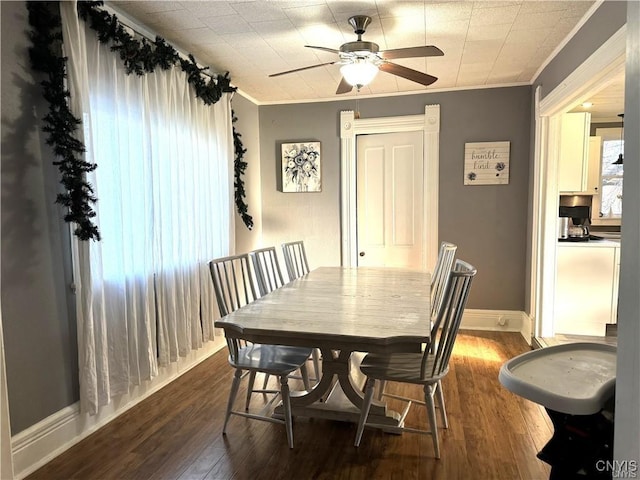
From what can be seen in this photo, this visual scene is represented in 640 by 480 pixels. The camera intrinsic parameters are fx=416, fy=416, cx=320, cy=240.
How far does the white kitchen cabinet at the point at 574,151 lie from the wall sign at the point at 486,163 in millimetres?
479

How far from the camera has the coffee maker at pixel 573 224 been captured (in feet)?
12.7

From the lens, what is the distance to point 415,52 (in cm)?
234

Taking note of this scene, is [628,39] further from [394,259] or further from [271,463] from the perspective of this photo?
[394,259]

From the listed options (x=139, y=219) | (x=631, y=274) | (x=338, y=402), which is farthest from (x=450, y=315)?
(x=139, y=219)

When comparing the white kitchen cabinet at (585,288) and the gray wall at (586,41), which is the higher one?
the gray wall at (586,41)

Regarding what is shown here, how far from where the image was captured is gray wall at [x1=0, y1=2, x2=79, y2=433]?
1.86 m

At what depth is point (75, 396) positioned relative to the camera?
2.25 m

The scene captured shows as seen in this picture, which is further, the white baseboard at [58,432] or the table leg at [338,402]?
the table leg at [338,402]

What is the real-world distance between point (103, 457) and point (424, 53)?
2744 mm

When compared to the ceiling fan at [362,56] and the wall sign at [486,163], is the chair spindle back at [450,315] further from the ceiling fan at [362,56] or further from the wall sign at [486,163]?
the wall sign at [486,163]

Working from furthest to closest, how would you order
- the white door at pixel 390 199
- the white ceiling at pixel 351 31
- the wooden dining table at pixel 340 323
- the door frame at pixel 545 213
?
the white door at pixel 390 199 < the door frame at pixel 545 213 < the white ceiling at pixel 351 31 < the wooden dining table at pixel 340 323

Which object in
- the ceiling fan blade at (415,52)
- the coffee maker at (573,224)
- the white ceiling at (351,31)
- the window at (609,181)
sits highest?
the white ceiling at (351,31)

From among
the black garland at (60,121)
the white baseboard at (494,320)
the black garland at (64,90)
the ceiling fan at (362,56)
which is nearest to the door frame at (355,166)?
the white baseboard at (494,320)

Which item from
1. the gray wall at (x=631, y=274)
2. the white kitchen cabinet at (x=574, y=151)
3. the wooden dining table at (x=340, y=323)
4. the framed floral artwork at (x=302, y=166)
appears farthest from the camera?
the framed floral artwork at (x=302, y=166)
